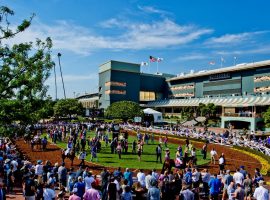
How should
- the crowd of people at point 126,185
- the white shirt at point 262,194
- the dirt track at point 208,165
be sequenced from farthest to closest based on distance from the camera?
the dirt track at point 208,165 → the white shirt at point 262,194 → the crowd of people at point 126,185

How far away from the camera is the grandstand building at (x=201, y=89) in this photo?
65938mm

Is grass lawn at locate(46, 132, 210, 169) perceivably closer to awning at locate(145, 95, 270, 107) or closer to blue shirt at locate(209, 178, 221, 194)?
blue shirt at locate(209, 178, 221, 194)

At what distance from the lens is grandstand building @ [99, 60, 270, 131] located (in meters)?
65.9

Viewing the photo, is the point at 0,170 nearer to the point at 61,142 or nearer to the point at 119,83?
the point at 61,142

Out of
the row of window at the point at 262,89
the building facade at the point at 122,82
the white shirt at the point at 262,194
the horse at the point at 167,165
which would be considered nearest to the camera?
the white shirt at the point at 262,194

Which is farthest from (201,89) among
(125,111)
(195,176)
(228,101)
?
(195,176)

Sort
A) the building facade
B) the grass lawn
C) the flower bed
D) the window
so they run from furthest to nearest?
the window → the building facade → the flower bed → the grass lawn

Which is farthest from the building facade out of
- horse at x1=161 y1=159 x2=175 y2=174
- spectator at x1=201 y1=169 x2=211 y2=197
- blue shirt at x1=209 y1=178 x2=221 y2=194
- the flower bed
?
blue shirt at x1=209 y1=178 x2=221 y2=194

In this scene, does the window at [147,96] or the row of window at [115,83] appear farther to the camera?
the window at [147,96]

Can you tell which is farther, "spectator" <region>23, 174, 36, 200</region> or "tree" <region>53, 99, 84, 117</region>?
"tree" <region>53, 99, 84, 117</region>

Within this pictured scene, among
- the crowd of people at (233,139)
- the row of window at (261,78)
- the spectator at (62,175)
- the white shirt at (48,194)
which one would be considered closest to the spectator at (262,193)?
the white shirt at (48,194)

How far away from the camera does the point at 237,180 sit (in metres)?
15.1

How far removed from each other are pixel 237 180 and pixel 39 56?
1054 cm

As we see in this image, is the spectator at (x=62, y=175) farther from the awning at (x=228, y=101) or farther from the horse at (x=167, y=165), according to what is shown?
the awning at (x=228, y=101)
